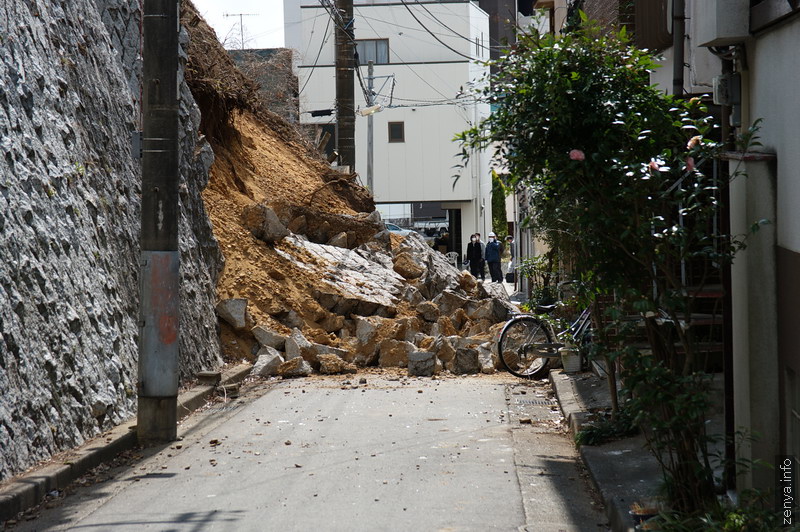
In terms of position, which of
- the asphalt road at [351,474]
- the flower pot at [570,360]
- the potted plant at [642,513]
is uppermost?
the flower pot at [570,360]

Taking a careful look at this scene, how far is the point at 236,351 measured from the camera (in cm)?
1469

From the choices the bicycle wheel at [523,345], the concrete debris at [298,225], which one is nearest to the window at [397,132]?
the concrete debris at [298,225]

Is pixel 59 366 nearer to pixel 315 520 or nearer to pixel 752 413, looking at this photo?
pixel 315 520

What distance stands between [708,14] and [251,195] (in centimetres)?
1515

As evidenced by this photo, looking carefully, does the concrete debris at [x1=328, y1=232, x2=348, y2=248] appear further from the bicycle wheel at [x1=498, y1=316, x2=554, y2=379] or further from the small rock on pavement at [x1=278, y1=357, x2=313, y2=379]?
the bicycle wheel at [x1=498, y1=316, x2=554, y2=379]

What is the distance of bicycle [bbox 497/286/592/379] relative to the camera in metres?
13.0

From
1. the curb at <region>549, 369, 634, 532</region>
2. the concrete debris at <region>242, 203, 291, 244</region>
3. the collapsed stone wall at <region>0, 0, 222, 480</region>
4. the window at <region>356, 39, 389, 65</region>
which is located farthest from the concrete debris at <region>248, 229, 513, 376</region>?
the window at <region>356, 39, 389, 65</region>

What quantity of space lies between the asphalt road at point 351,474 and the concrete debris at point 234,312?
11.3 feet

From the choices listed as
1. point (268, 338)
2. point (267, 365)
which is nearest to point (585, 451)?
point (267, 365)

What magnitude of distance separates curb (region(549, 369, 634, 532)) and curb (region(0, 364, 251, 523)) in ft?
13.1

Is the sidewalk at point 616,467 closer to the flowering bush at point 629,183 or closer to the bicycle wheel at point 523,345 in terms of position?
the flowering bush at point 629,183

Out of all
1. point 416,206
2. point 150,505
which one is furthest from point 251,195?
point 416,206

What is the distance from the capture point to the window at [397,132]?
44.5 m

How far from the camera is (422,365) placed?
13852 millimetres
